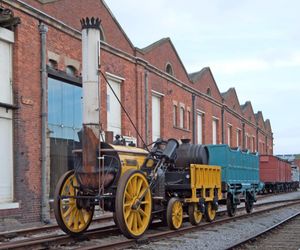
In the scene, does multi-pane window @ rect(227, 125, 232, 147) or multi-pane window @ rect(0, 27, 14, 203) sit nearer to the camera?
multi-pane window @ rect(0, 27, 14, 203)

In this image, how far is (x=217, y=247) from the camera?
10844 millimetres

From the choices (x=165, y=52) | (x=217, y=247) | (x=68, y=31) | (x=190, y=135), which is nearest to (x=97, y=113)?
(x=217, y=247)

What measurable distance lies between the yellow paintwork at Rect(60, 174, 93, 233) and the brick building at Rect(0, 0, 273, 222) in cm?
460

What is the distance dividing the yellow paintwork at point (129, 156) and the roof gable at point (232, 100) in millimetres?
31220

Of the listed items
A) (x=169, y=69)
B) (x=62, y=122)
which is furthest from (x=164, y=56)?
(x=62, y=122)

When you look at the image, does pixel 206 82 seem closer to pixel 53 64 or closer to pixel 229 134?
pixel 229 134

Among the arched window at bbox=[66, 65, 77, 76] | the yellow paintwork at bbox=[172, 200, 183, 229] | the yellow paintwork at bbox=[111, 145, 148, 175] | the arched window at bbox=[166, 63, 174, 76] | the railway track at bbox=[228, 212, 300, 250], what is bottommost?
the railway track at bbox=[228, 212, 300, 250]

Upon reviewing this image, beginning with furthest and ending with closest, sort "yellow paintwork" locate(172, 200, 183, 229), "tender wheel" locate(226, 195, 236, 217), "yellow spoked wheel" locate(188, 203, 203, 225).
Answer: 1. "tender wheel" locate(226, 195, 236, 217)
2. "yellow spoked wheel" locate(188, 203, 203, 225)
3. "yellow paintwork" locate(172, 200, 183, 229)

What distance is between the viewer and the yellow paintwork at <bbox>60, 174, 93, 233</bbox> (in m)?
11.7

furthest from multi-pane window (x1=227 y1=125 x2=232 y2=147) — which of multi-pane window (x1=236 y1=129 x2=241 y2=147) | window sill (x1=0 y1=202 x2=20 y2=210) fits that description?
window sill (x1=0 y1=202 x2=20 y2=210)

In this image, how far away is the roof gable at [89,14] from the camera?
63.4 feet

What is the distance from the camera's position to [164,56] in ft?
98.6

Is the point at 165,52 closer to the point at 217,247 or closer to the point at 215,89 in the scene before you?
the point at 215,89

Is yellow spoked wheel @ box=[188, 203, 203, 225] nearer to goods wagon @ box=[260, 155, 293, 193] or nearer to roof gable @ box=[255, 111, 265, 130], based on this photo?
goods wagon @ box=[260, 155, 293, 193]
